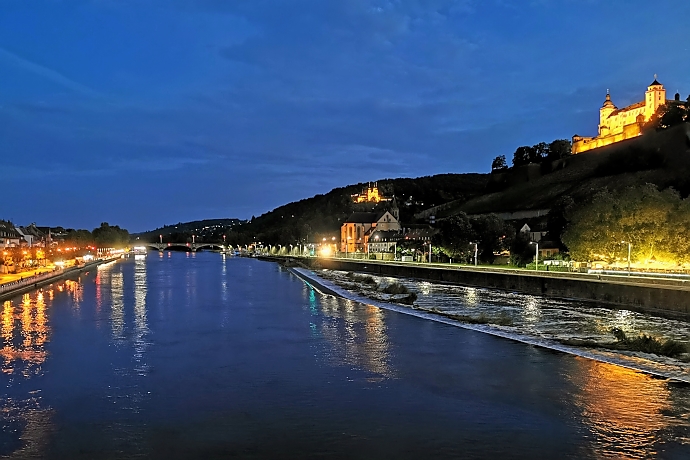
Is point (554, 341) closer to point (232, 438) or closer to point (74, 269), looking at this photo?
point (232, 438)

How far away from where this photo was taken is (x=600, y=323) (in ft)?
89.4

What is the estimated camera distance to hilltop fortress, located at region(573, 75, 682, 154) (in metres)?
130

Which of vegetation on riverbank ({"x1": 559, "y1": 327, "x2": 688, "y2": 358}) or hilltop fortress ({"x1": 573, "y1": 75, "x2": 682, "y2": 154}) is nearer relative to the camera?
vegetation on riverbank ({"x1": 559, "y1": 327, "x2": 688, "y2": 358})

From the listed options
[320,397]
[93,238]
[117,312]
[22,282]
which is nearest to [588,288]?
[117,312]

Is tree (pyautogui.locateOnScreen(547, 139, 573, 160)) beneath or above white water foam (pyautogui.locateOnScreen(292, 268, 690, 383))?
above

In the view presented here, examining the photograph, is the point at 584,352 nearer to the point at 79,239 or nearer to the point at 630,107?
the point at 630,107

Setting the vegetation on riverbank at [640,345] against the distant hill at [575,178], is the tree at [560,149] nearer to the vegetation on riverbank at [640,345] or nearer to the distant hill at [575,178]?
the distant hill at [575,178]

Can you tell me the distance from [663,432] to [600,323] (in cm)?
1729

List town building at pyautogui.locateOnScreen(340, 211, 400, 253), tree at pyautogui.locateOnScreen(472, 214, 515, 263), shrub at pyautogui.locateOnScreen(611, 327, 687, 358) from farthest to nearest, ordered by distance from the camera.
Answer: town building at pyautogui.locateOnScreen(340, 211, 400, 253)
tree at pyautogui.locateOnScreen(472, 214, 515, 263)
shrub at pyautogui.locateOnScreen(611, 327, 687, 358)

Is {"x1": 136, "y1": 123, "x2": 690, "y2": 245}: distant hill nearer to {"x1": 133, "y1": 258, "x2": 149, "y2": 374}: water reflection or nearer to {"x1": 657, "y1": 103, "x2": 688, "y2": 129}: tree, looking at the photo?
{"x1": 657, "y1": 103, "x2": 688, "y2": 129}: tree

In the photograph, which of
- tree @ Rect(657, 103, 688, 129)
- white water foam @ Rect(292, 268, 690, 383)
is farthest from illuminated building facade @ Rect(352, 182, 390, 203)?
white water foam @ Rect(292, 268, 690, 383)

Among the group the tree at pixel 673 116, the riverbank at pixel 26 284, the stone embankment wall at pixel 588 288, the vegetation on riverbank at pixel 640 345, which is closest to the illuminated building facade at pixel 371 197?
the tree at pixel 673 116

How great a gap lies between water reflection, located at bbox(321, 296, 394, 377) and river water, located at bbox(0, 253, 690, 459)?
0.29 feet

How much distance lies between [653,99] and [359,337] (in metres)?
131
